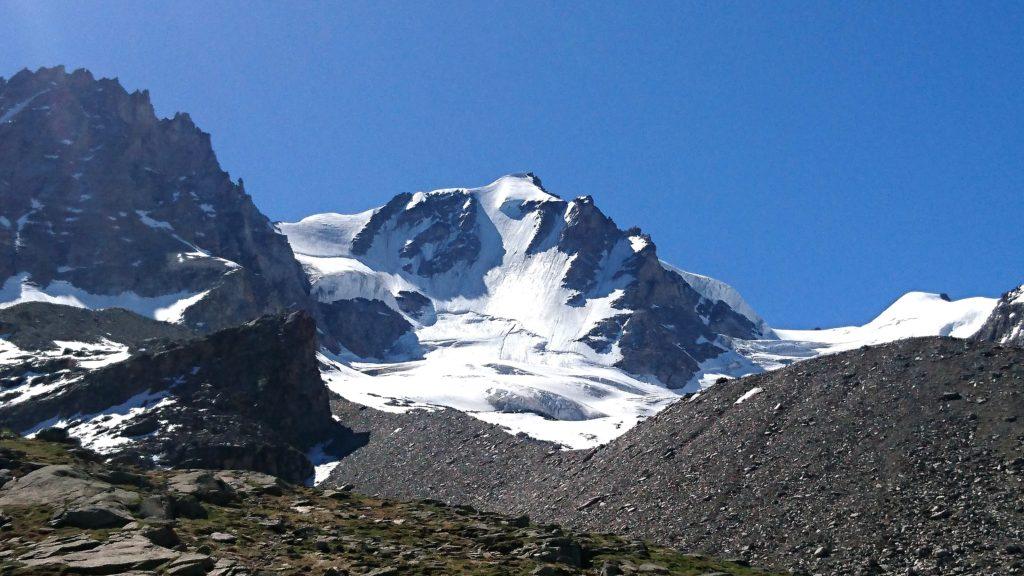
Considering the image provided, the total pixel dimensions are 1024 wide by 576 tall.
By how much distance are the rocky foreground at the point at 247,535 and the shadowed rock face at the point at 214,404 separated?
57663 millimetres

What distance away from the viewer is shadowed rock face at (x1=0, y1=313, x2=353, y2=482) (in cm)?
10031

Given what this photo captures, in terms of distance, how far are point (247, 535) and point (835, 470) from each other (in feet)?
105

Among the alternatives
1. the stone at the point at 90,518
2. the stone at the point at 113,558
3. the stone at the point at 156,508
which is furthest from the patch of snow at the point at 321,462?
the stone at the point at 113,558

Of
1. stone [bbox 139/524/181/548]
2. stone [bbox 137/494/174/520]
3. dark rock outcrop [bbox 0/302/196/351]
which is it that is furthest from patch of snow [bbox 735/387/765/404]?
dark rock outcrop [bbox 0/302/196/351]

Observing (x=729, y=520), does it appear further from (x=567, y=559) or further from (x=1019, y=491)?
(x=567, y=559)

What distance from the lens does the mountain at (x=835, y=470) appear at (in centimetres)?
4491

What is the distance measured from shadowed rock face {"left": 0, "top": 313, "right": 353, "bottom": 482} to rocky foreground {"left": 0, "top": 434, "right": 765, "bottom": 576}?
57663 mm

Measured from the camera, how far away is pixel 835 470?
174ft

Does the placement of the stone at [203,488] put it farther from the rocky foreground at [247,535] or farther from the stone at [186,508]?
the stone at [186,508]

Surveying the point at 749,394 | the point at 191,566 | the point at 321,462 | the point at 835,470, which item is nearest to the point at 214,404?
the point at 321,462

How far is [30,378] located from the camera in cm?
12900

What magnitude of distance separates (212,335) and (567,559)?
4010 inches

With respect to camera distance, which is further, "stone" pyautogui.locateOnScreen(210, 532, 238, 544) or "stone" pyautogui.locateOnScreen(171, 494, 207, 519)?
"stone" pyautogui.locateOnScreen(171, 494, 207, 519)

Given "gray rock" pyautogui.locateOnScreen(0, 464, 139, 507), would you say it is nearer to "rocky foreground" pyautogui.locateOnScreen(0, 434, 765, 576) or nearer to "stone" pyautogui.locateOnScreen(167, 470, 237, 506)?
"rocky foreground" pyautogui.locateOnScreen(0, 434, 765, 576)
